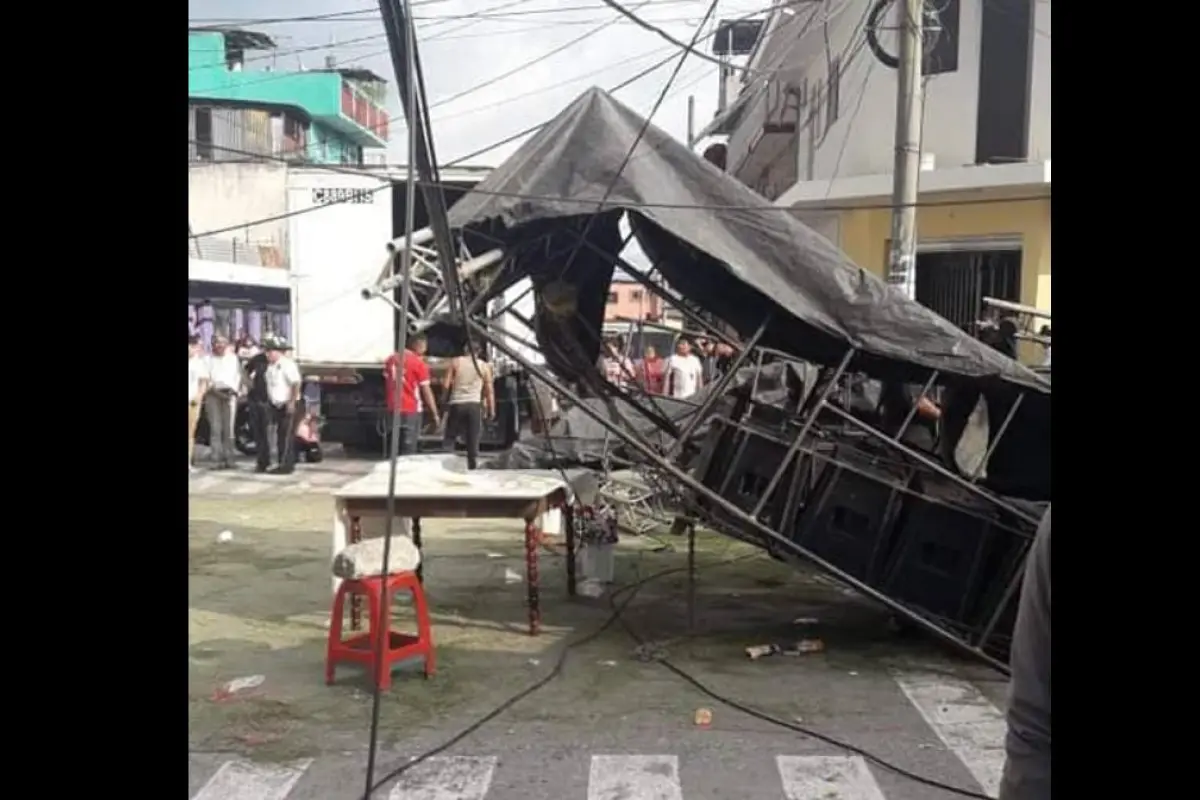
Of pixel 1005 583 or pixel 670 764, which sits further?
pixel 1005 583

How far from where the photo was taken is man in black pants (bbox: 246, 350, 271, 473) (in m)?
16.1

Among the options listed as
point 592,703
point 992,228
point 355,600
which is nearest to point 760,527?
point 592,703

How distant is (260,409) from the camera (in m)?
16.3

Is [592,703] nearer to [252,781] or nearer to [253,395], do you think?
[252,781]

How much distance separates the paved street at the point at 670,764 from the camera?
501 centimetres

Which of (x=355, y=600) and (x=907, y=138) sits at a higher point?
(x=907, y=138)

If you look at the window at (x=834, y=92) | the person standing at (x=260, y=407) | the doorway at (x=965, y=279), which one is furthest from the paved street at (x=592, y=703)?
the window at (x=834, y=92)

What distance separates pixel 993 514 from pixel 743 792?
2.52m

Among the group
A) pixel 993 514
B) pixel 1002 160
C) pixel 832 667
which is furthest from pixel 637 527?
pixel 1002 160

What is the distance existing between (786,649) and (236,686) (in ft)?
11.5

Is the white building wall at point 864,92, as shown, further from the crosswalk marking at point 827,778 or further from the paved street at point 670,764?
the crosswalk marking at point 827,778

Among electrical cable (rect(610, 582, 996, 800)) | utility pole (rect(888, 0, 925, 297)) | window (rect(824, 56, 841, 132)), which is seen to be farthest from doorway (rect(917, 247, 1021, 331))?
electrical cable (rect(610, 582, 996, 800))

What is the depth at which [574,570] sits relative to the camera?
8.76 meters

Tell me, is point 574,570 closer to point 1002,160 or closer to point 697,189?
point 697,189
